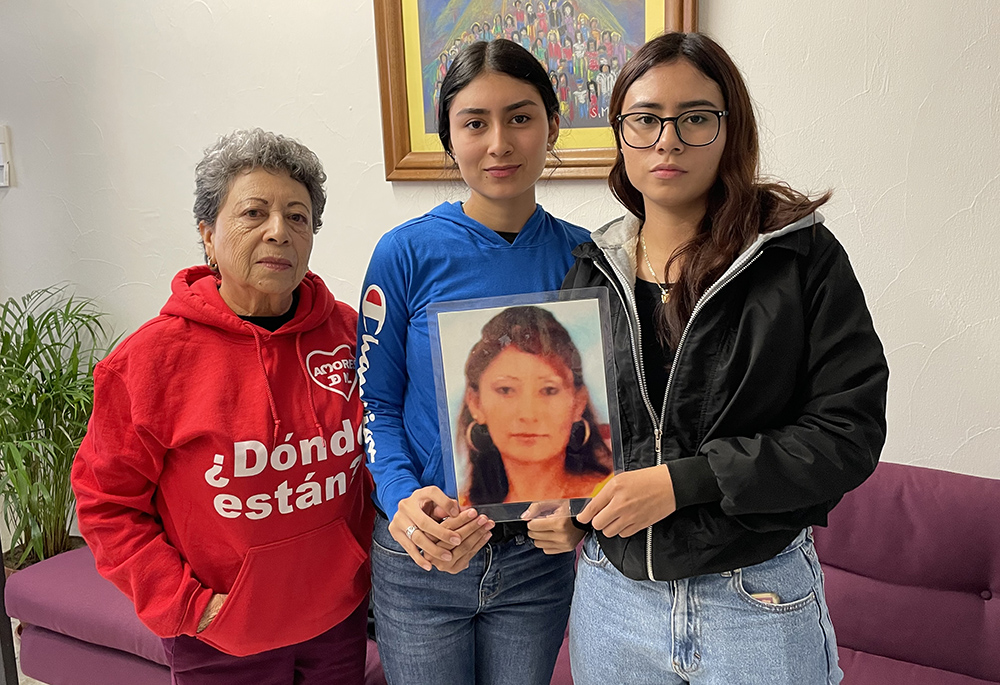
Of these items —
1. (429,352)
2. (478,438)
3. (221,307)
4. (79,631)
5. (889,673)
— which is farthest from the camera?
(79,631)

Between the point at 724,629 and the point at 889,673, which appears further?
the point at 889,673

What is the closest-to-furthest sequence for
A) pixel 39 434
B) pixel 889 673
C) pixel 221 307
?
pixel 221 307
pixel 889 673
pixel 39 434

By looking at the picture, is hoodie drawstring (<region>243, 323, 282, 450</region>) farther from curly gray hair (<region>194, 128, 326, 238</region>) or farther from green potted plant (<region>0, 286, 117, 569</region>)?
green potted plant (<region>0, 286, 117, 569</region>)

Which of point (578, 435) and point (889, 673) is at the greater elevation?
point (578, 435)

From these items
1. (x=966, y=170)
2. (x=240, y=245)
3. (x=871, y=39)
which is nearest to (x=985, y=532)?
(x=966, y=170)

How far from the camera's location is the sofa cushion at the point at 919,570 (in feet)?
5.98

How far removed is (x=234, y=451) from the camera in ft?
4.42

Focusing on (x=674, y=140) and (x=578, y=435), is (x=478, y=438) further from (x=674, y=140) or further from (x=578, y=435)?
(x=674, y=140)

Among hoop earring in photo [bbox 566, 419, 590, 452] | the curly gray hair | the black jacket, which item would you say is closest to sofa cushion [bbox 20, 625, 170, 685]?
the curly gray hair

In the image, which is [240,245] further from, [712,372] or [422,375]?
[712,372]

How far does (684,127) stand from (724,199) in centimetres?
11

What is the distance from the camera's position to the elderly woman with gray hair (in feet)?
4.45

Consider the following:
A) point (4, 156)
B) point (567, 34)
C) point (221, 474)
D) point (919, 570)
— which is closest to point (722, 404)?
point (221, 474)

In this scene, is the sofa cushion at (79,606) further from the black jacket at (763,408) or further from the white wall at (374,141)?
the black jacket at (763,408)
